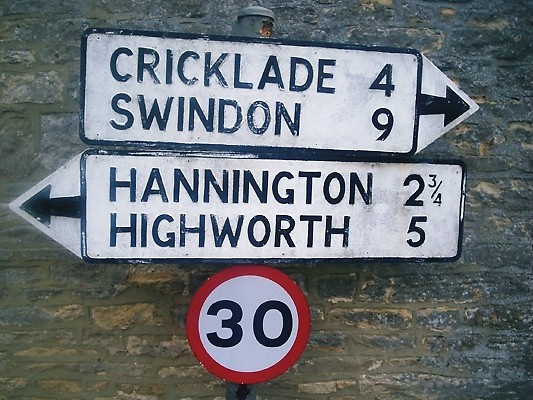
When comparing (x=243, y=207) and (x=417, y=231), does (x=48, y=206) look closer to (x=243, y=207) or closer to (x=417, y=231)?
(x=243, y=207)

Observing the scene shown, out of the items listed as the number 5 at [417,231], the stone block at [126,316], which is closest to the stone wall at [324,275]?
the stone block at [126,316]

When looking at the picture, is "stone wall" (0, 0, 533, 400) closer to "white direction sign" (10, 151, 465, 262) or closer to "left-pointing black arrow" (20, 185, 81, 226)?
"white direction sign" (10, 151, 465, 262)

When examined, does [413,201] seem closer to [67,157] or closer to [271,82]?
[271,82]

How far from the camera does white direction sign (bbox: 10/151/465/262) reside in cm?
156

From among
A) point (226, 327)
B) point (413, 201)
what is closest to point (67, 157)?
point (226, 327)

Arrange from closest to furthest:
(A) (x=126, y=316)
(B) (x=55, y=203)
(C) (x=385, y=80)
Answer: (B) (x=55, y=203)
(C) (x=385, y=80)
(A) (x=126, y=316)

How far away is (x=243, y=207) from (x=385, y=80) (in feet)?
2.05

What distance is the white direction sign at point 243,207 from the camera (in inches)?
61.6

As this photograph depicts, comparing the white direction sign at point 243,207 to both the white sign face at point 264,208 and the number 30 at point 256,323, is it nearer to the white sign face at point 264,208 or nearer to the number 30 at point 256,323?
the white sign face at point 264,208

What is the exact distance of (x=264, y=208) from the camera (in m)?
1.63

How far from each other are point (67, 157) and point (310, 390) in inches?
65.6

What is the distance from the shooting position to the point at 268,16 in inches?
65.2

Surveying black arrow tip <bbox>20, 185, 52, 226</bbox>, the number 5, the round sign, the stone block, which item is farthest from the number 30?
the stone block

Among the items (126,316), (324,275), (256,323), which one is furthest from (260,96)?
(126,316)
